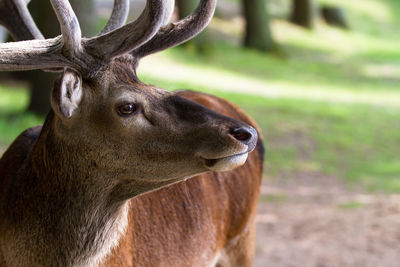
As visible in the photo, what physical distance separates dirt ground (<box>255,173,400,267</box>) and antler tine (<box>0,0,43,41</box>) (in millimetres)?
3443

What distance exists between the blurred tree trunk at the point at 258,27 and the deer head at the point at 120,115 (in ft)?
55.3

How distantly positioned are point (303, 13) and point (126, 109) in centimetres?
2159

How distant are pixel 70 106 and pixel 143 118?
1.12 ft

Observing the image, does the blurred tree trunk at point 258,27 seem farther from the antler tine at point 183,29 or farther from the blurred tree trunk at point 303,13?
the antler tine at point 183,29

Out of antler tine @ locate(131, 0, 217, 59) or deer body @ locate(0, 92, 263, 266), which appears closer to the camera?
deer body @ locate(0, 92, 263, 266)

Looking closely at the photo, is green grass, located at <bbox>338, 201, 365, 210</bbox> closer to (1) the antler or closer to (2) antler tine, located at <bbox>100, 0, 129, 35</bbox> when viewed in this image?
(2) antler tine, located at <bbox>100, 0, 129, 35</bbox>

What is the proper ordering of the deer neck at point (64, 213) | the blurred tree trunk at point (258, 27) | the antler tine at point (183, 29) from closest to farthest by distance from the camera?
the deer neck at point (64, 213) → the antler tine at point (183, 29) → the blurred tree trunk at point (258, 27)

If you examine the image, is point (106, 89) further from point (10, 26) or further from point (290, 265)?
point (290, 265)

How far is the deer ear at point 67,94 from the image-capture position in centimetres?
317

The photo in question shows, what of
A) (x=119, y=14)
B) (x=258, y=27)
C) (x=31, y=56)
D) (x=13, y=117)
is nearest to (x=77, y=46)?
(x=31, y=56)

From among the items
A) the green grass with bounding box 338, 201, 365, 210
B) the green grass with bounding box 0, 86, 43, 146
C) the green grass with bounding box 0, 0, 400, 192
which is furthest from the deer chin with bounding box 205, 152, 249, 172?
the green grass with bounding box 0, 0, 400, 192

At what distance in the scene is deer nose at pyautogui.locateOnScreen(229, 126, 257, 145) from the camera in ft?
10.4

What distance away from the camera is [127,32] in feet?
10.8

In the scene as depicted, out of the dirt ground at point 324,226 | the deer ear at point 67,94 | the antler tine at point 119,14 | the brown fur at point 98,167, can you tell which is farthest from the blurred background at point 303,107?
the deer ear at point 67,94
